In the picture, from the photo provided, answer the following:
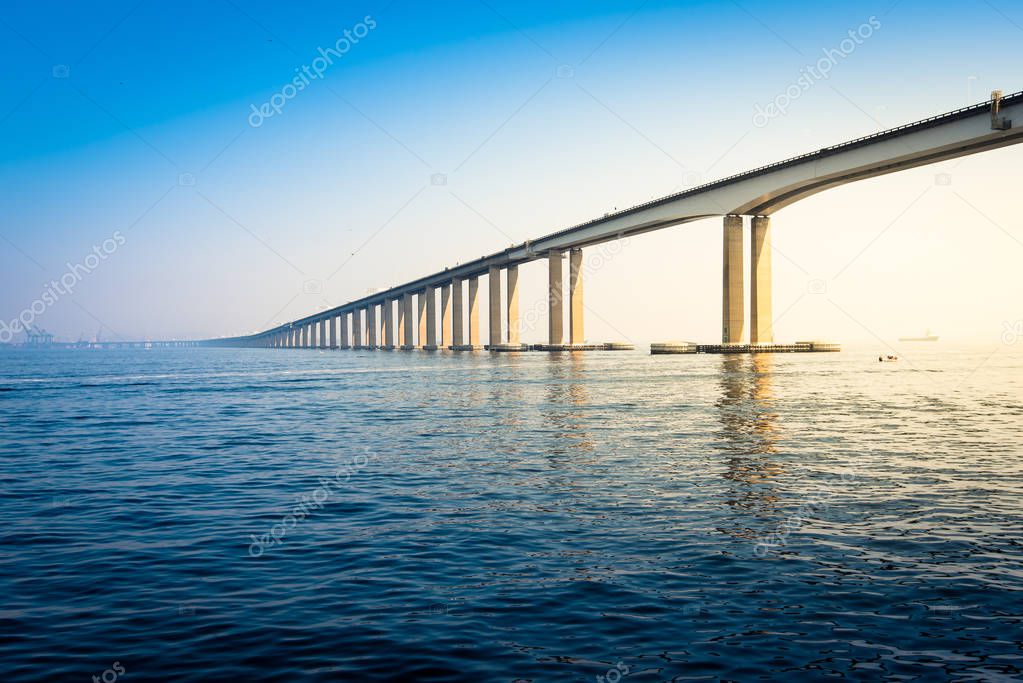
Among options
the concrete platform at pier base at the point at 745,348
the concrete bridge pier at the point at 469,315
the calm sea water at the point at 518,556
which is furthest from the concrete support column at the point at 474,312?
the calm sea water at the point at 518,556

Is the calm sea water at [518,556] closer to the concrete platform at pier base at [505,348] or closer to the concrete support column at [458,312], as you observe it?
the concrete platform at pier base at [505,348]

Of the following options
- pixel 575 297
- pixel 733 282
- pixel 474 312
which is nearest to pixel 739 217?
pixel 733 282

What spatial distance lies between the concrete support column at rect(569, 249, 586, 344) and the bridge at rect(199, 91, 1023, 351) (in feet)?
0.66

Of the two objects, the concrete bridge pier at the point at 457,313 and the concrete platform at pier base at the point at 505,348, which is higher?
the concrete bridge pier at the point at 457,313

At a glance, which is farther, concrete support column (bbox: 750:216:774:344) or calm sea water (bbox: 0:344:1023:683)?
concrete support column (bbox: 750:216:774:344)

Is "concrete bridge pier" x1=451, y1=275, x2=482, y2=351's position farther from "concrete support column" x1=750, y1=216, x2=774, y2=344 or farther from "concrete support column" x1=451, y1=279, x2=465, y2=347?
"concrete support column" x1=750, y1=216, x2=774, y2=344

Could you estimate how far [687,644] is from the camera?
805cm

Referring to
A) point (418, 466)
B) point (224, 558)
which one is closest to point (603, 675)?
point (224, 558)

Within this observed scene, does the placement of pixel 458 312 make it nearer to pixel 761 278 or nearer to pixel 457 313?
pixel 457 313

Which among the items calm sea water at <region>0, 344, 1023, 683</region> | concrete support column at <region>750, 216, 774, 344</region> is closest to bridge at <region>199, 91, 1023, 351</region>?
concrete support column at <region>750, 216, 774, 344</region>

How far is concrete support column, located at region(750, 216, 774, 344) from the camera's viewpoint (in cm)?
11319

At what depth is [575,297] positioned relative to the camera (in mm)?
156875

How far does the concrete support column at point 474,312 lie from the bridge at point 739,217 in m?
0.24

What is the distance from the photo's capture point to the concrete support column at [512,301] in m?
167
